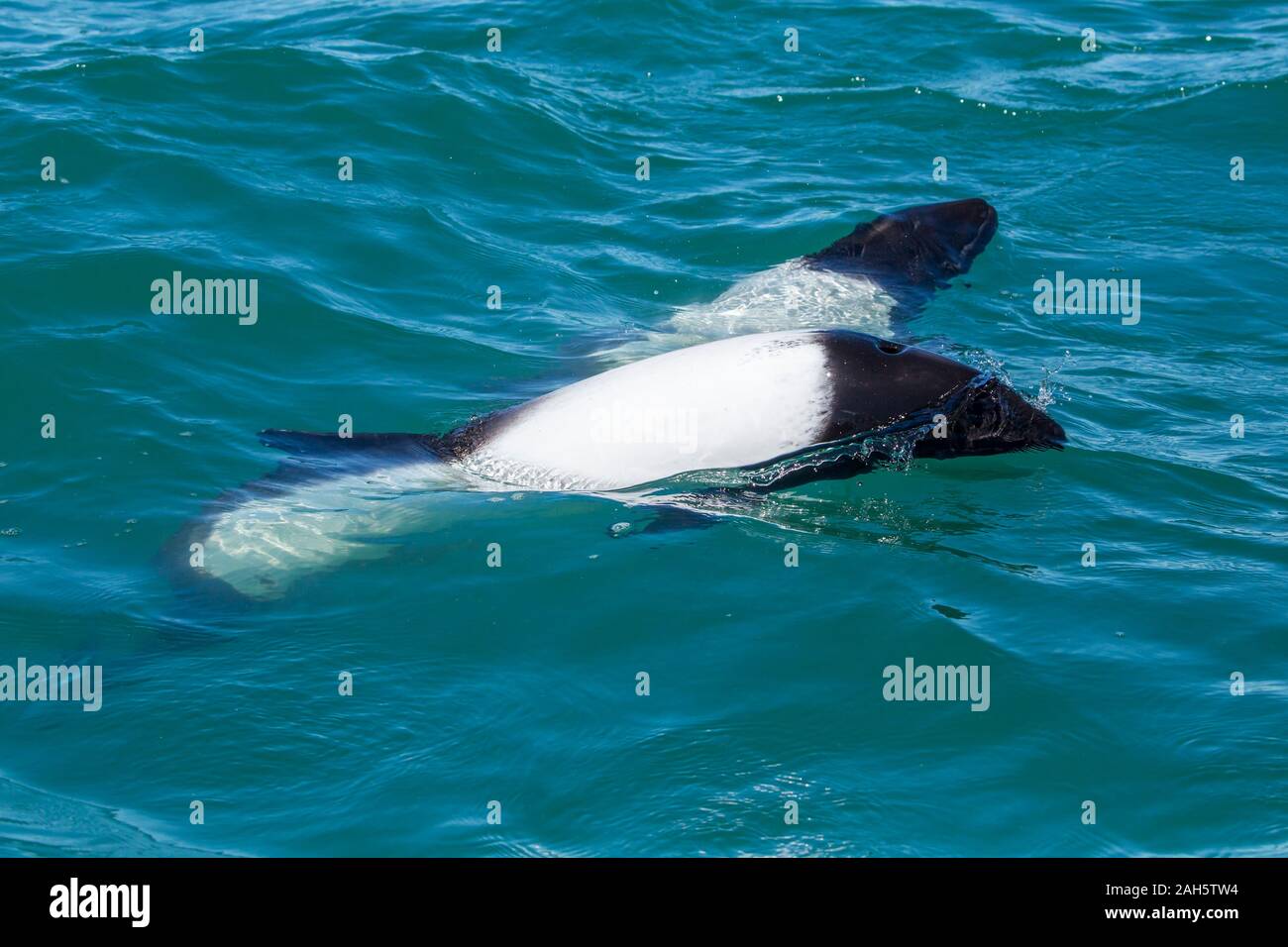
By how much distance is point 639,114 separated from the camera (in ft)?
65.8

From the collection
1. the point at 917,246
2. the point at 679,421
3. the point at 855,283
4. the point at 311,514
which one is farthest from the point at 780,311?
the point at 311,514

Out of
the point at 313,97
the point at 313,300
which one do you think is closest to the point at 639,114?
the point at 313,97

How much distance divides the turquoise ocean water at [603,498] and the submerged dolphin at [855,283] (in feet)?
1.46

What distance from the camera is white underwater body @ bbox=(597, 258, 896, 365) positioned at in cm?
1397

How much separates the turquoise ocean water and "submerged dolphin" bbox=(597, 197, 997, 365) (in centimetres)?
44

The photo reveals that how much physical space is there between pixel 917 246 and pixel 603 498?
21.2 ft

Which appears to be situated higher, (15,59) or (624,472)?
(15,59)

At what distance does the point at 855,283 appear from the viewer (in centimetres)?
1483

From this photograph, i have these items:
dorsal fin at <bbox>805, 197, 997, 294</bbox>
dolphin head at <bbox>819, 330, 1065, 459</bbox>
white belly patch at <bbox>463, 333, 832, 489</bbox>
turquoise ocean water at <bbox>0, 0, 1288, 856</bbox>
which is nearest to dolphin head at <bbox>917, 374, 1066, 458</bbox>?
dolphin head at <bbox>819, 330, 1065, 459</bbox>

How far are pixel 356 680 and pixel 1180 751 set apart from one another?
4.67 meters

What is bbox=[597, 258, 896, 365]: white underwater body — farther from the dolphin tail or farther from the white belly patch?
the dolphin tail

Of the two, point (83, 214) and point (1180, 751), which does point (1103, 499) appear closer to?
point (1180, 751)

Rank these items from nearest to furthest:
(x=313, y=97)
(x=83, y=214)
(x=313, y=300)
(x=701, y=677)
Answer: (x=701, y=677) → (x=313, y=300) → (x=83, y=214) → (x=313, y=97)

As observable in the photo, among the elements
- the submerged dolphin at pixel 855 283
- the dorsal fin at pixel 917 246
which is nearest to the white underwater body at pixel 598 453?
the submerged dolphin at pixel 855 283
